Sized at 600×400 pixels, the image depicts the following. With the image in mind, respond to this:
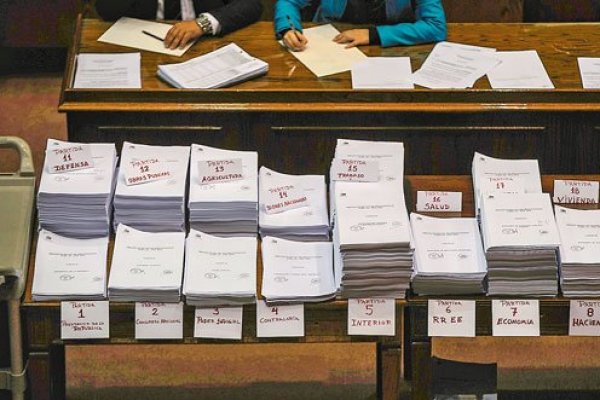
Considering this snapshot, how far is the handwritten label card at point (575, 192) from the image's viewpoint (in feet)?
9.53

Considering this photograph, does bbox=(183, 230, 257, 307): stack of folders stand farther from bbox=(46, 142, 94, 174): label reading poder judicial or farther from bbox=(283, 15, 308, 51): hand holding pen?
bbox=(283, 15, 308, 51): hand holding pen

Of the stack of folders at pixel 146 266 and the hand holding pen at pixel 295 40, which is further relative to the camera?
the hand holding pen at pixel 295 40

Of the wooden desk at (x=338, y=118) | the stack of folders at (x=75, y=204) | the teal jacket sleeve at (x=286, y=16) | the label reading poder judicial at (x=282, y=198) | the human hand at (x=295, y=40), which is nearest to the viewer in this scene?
the stack of folders at (x=75, y=204)

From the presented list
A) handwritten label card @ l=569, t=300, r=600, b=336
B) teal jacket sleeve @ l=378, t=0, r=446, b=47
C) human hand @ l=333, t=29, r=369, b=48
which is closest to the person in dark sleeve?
human hand @ l=333, t=29, r=369, b=48

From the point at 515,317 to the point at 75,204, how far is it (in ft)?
3.69

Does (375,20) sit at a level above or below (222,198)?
above

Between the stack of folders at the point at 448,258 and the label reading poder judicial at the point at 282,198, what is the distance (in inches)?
12.0

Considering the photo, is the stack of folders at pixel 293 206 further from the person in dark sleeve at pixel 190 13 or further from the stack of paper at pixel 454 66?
the person in dark sleeve at pixel 190 13

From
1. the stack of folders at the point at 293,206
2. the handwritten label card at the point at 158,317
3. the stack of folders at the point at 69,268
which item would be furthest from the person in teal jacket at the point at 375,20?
the handwritten label card at the point at 158,317

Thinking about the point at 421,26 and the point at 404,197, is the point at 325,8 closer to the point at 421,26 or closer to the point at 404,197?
the point at 421,26

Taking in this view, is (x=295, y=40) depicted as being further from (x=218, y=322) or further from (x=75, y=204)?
(x=218, y=322)

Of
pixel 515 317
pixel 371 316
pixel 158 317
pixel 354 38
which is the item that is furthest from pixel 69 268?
pixel 354 38

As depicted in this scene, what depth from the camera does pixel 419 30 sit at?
402 centimetres

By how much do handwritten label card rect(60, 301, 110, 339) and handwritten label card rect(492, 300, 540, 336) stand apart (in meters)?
0.94
